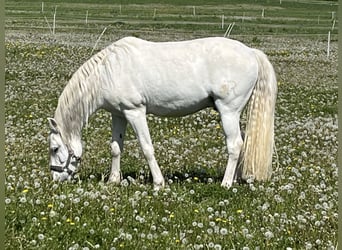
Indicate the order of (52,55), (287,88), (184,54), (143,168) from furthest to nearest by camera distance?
(52,55), (287,88), (143,168), (184,54)

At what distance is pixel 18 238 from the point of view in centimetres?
552

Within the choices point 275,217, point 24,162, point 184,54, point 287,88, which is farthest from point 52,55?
point 275,217

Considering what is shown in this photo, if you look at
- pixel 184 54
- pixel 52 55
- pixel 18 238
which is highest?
pixel 184 54

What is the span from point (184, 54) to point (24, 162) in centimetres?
360

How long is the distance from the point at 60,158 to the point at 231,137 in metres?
2.35

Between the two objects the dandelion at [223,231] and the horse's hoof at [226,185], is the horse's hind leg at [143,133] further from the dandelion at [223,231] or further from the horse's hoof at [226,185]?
the dandelion at [223,231]

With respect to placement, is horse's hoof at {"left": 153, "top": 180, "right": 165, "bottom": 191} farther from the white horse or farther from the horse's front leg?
the horse's front leg

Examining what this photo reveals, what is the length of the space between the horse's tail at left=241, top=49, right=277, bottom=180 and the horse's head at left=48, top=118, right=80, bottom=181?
7.92 feet

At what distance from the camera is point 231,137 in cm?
853

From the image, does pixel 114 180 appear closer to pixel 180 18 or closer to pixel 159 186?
pixel 159 186

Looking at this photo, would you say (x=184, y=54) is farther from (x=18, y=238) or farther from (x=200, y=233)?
(x=18, y=238)

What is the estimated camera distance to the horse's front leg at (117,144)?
29.6 feet

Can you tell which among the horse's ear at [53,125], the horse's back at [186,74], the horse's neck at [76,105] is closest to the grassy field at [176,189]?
the horse's ear at [53,125]

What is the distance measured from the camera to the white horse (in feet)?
27.3
